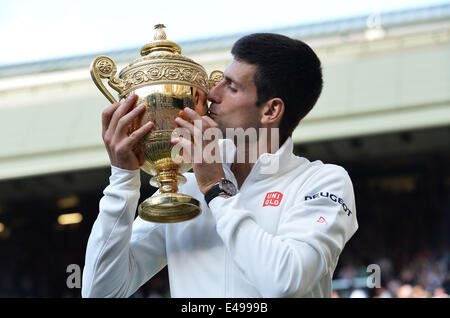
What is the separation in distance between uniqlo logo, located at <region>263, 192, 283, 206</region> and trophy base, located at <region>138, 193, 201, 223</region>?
0.18 m

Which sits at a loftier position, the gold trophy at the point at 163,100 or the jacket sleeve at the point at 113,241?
the gold trophy at the point at 163,100

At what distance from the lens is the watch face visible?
1.92 meters

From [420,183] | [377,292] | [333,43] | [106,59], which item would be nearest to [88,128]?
[333,43]

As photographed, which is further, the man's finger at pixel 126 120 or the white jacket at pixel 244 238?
the man's finger at pixel 126 120

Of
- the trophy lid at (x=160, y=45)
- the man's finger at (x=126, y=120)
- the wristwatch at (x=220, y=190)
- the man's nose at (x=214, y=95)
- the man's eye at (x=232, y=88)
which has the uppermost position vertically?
the trophy lid at (x=160, y=45)

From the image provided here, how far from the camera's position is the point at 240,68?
2160 mm

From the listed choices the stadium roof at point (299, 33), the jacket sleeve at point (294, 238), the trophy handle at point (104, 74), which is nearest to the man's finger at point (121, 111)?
the trophy handle at point (104, 74)

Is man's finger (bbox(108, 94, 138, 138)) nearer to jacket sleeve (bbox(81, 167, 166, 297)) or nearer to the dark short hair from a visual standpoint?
jacket sleeve (bbox(81, 167, 166, 297))

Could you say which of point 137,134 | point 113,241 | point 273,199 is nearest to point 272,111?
point 273,199

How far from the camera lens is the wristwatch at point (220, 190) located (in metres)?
1.91

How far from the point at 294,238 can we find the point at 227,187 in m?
0.21

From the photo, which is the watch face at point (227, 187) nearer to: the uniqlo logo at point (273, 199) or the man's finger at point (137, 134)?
the uniqlo logo at point (273, 199)

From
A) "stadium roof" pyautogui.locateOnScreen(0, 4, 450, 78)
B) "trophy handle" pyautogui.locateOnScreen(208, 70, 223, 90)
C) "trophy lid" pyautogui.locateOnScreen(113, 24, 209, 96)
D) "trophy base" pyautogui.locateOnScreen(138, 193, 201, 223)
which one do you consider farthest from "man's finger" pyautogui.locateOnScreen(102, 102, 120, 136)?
"stadium roof" pyautogui.locateOnScreen(0, 4, 450, 78)

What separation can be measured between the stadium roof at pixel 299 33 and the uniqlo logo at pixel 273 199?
10849mm
